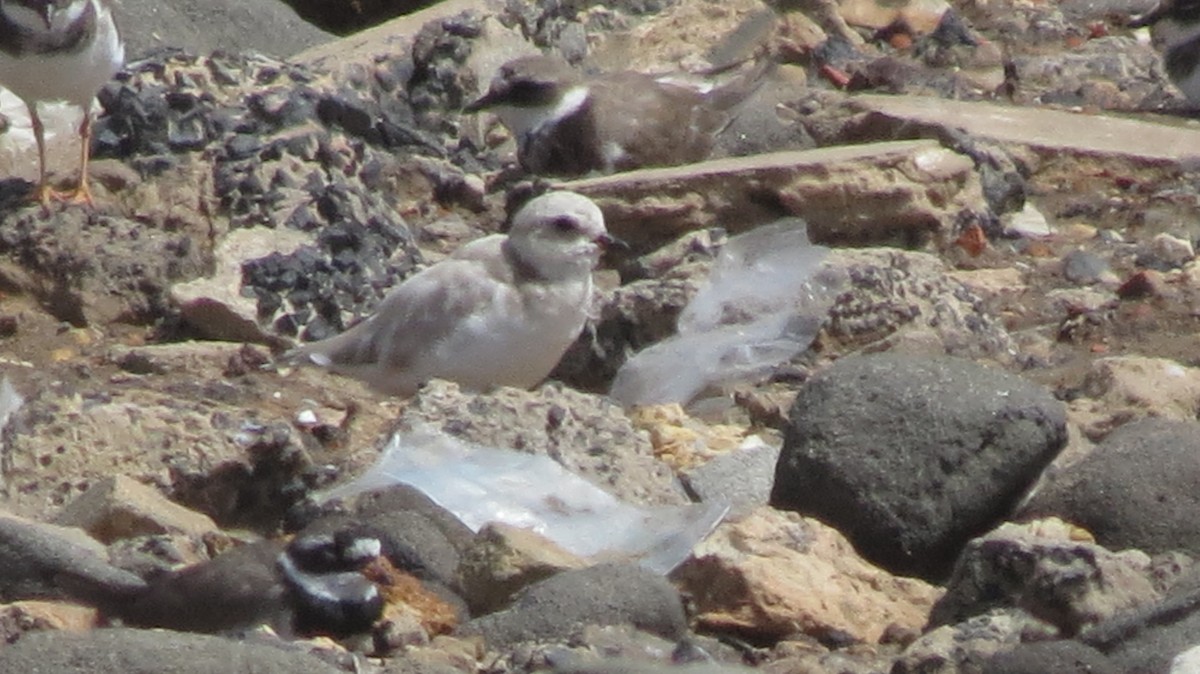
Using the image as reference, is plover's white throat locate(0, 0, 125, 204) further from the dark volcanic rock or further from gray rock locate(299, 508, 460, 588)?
the dark volcanic rock

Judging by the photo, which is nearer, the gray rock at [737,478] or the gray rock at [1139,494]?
the gray rock at [1139,494]

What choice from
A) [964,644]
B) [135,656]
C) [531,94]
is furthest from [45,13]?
[964,644]

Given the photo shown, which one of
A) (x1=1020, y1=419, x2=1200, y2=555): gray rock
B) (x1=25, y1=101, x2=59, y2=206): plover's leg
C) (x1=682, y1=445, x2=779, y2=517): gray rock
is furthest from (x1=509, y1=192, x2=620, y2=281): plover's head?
(x1=25, y1=101, x2=59, y2=206): plover's leg

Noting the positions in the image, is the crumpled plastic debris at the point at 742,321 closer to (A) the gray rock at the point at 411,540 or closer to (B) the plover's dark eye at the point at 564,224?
(B) the plover's dark eye at the point at 564,224

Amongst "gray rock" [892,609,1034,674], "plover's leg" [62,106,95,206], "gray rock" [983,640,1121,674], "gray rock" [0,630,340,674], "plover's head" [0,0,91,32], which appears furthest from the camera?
"plover's head" [0,0,91,32]

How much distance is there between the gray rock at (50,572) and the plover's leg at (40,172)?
3.67 m

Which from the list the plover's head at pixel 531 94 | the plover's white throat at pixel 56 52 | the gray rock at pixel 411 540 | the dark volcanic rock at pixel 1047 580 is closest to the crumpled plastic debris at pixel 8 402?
the gray rock at pixel 411 540

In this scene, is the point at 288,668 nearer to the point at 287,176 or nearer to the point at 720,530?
the point at 720,530

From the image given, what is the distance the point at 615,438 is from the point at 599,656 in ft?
5.98

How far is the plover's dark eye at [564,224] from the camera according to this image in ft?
24.0

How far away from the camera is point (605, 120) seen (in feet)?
32.4

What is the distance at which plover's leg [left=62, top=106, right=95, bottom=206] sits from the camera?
8781 millimetres

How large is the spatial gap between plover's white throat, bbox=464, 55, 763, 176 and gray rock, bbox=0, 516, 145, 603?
4807 millimetres

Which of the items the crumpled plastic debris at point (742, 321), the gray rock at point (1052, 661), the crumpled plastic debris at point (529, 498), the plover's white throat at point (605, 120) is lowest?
the plover's white throat at point (605, 120)
